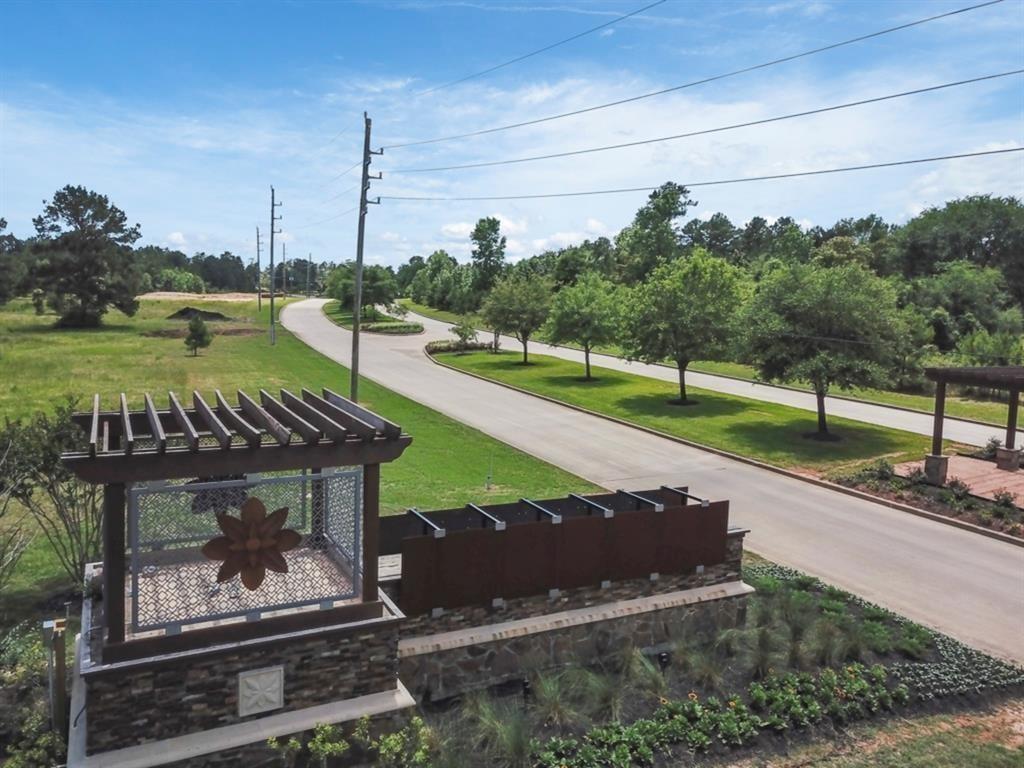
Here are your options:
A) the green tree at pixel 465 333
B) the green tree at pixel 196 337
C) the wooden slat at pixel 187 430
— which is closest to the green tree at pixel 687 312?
the green tree at pixel 465 333

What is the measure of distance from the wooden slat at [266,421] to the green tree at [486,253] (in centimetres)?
6140

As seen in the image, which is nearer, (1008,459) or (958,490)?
(958,490)

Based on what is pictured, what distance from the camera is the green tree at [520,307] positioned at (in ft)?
138

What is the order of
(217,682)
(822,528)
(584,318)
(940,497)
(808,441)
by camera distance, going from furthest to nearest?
(584,318) < (808,441) < (940,497) < (822,528) < (217,682)

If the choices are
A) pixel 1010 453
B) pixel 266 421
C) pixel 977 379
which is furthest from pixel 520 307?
pixel 266 421

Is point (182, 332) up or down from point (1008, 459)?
up

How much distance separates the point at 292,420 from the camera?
7977 mm

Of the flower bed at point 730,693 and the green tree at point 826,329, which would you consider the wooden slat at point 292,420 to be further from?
the green tree at point 826,329

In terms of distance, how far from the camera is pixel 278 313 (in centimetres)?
7025

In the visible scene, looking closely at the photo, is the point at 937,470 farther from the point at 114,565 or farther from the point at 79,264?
the point at 79,264

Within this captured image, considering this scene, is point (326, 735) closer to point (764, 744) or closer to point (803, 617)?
point (764, 744)

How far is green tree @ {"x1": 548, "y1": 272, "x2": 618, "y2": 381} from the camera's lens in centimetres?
3553

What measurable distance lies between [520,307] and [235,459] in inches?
1406

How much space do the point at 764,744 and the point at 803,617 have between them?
279 centimetres
